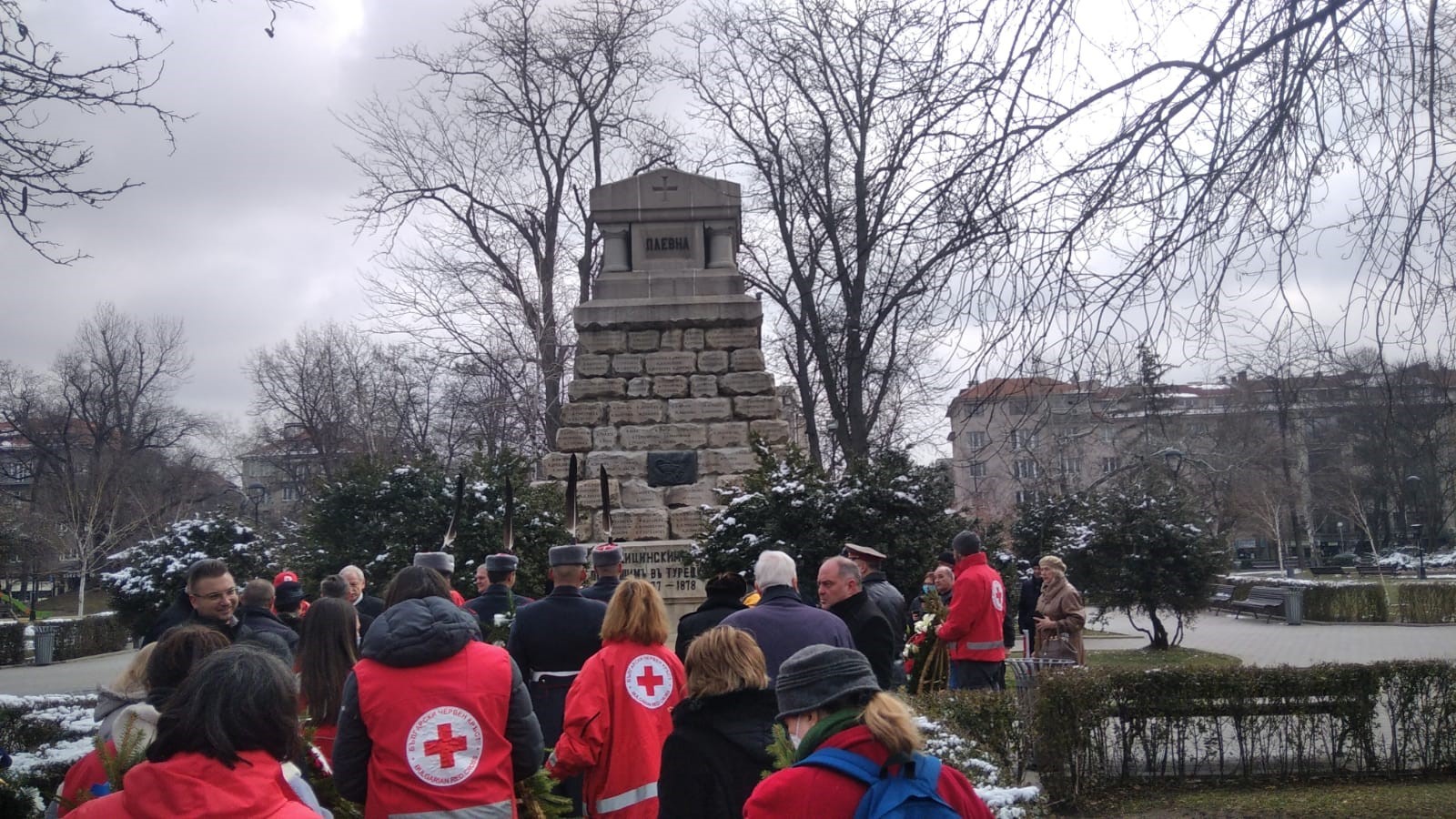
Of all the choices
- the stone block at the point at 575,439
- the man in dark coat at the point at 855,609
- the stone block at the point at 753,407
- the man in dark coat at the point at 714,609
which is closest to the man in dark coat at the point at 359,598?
the man in dark coat at the point at 714,609

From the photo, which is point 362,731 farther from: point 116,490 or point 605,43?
point 116,490

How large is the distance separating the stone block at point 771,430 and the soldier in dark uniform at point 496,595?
899 cm

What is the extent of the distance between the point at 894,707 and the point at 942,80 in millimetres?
3809

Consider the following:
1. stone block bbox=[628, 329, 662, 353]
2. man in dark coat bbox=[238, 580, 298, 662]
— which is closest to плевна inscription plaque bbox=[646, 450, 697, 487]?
stone block bbox=[628, 329, 662, 353]

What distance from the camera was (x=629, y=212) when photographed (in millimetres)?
17812

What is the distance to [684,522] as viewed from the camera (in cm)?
1666

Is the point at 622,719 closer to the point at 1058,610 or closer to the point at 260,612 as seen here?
the point at 260,612

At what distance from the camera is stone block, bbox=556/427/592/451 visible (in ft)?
56.4

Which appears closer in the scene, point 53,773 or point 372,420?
point 53,773

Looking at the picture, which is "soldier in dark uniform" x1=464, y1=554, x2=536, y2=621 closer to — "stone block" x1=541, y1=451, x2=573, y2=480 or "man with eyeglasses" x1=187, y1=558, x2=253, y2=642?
"man with eyeglasses" x1=187, y1=558, x2=253, y2=642

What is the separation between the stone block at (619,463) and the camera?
17.0 metres

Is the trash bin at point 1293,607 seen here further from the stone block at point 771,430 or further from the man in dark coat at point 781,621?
the man in dark coat at point 781,621

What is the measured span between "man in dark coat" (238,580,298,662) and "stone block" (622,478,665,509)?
10.2 metres

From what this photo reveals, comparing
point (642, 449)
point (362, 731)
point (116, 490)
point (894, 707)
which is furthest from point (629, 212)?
point (116, 490)
